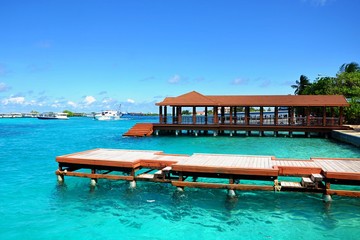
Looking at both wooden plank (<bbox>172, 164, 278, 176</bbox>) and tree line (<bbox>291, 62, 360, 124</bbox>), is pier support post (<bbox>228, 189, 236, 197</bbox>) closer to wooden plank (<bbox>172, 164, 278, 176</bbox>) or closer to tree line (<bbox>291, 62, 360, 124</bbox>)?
wooden plank (<bbox>172, 164, 278, 176</bbox>)

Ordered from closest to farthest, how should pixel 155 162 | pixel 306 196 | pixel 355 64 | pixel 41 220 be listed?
pixel 41 220, pixel 306 196, pixel 155 162, pixel 355 64

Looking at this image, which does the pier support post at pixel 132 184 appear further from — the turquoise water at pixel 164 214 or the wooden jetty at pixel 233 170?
the turquoise water at pixel 164 214

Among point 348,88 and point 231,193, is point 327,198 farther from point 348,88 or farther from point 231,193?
point 348,88

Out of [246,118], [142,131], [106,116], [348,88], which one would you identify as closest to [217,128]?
[246,118]

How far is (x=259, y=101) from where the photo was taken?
124 feet

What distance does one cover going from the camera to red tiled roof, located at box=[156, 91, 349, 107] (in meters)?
35.5

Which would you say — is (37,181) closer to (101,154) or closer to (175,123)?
(101,154)

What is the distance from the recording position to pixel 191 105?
1437 inches

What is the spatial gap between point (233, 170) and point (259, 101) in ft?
93.2

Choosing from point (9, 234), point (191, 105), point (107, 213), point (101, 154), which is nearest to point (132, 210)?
point (107, 213)

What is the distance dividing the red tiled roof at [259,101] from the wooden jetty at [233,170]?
23322 mm

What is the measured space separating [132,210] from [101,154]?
176 inches

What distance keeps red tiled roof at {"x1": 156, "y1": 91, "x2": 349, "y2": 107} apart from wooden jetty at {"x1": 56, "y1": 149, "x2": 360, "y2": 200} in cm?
2332

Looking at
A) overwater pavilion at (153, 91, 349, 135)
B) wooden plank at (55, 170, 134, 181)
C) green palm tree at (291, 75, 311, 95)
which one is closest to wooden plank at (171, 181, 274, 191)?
wooden plank at (55, 170, 134, 181)
